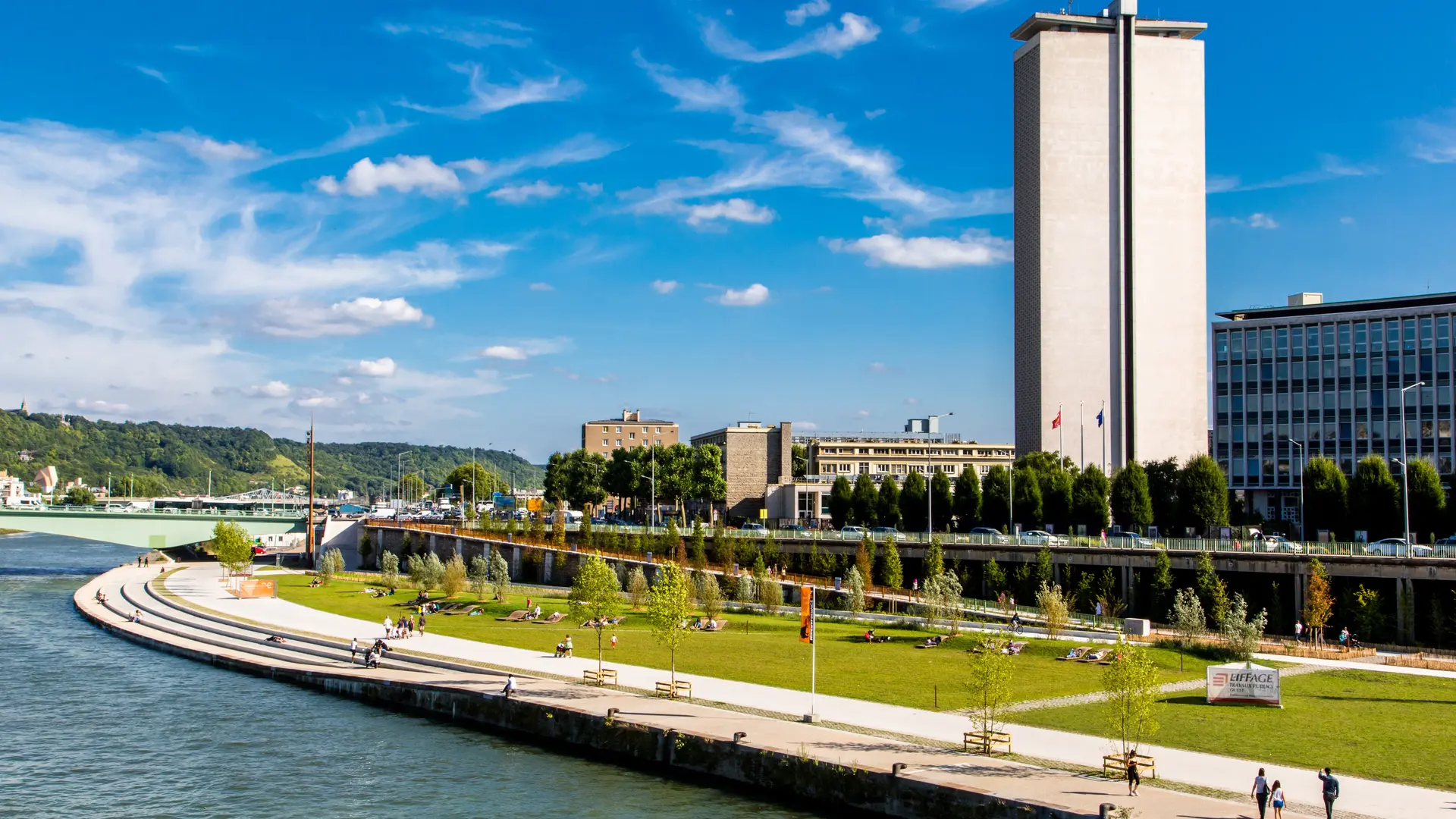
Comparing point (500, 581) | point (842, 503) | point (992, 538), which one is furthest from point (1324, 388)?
point (500, 581)

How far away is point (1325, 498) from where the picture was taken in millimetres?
84438

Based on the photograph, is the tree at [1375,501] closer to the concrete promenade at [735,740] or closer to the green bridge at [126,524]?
the concrete promenade at [735,740]

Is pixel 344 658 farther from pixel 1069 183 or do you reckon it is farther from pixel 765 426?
pixel 765 426

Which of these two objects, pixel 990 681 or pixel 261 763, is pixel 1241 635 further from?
pixel 261 763

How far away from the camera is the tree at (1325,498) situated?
83.4 meters

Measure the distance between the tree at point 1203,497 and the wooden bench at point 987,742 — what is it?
66.4 meters

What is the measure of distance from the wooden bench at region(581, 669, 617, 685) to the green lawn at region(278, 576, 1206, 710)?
424 cm

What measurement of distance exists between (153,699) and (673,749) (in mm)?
25246

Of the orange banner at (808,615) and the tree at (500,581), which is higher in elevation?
the orange banner at (808,615)

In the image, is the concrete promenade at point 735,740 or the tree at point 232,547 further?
the tree at point 232,547

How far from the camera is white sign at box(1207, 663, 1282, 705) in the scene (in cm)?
4028

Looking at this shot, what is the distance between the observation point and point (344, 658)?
55.3 metres

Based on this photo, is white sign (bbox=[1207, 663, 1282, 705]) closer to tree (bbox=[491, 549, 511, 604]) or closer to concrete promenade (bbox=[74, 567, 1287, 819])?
concrete promenade (bbox=[74, 567, 1287, 819])

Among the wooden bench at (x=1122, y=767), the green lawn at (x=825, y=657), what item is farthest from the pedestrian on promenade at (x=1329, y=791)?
the green lawn at (x=825, y=657)
